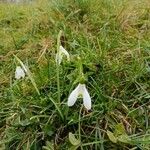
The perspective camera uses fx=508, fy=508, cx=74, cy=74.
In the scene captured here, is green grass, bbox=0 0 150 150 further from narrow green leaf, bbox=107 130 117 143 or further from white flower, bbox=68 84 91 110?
white flower, bbox=68 84 91 110

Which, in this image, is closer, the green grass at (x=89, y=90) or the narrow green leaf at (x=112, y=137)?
the narrow green leaf at (x=112, y=137)

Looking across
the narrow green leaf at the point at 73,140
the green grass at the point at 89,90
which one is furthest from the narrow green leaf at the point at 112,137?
the narrow green leaf at the point at 73,140

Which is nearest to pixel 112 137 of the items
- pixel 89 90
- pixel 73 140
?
pixel 73 140

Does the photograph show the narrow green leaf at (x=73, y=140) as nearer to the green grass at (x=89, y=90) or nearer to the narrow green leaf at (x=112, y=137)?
the green grass at (x=89, y=90)

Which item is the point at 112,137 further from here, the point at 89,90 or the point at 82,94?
the point at 89,90

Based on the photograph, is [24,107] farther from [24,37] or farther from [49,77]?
[24,37]

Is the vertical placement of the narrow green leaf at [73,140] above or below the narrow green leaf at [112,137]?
above

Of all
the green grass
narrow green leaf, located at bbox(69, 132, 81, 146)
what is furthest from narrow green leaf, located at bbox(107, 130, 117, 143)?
narrow green leaf, located at bbox(69, 132, 81, 146)

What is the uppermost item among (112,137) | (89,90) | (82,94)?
(82,94)

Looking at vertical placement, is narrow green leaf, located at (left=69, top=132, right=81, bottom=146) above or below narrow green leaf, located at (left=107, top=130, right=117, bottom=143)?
above
